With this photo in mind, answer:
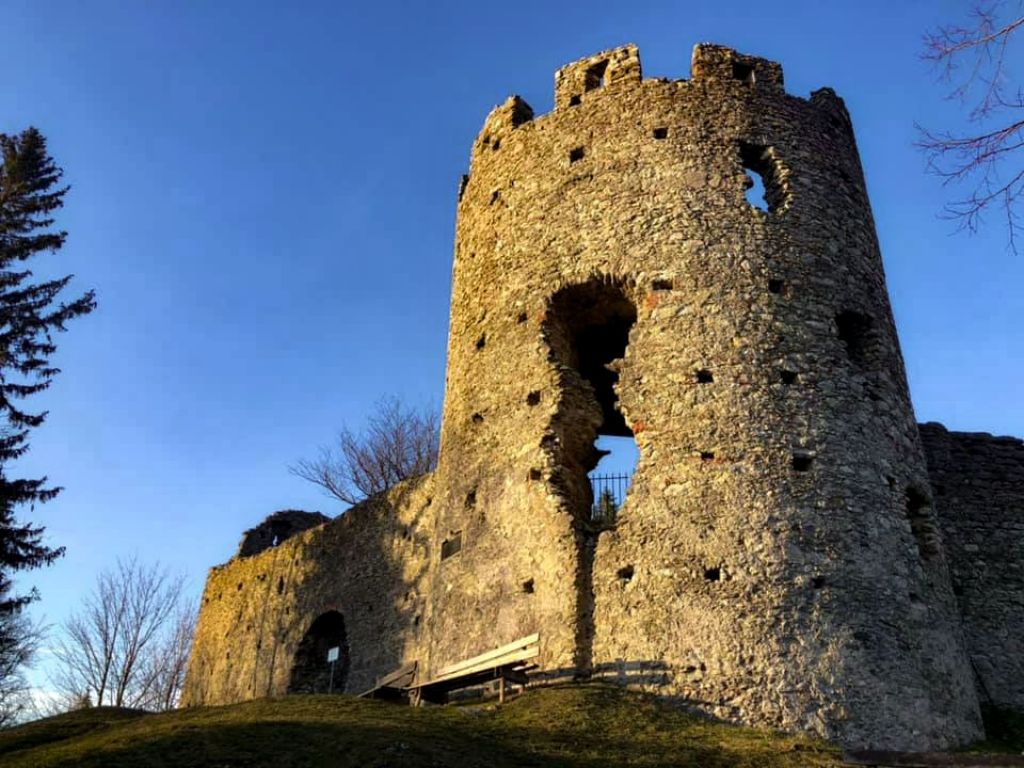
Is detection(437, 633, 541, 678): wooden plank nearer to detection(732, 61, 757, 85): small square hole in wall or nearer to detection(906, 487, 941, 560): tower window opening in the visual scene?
detection(906, 487, 941, 560): tower window opening

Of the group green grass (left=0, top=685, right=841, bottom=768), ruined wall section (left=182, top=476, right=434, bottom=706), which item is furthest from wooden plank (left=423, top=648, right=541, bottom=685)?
ruined wall section (left=182, top=476, right=434, bottom=706)

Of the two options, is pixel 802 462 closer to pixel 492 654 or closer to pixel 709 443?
pixel 709 443

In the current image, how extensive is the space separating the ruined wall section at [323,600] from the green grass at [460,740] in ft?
16.9

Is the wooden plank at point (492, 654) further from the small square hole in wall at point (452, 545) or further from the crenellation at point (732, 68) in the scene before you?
the crenellation at point (732, 68)

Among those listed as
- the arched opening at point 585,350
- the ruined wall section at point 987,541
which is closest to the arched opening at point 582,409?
the arched opening at point 585,350

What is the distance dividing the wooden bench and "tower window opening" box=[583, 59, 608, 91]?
8.09 metres

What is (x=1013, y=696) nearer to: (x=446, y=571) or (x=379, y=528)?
(x=446, y=571)

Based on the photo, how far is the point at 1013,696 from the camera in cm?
1206

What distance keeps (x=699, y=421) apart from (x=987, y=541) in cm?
621

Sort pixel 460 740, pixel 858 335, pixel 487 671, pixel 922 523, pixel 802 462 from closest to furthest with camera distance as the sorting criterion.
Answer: pixel 460 740
pixel 802 462
pixel 487 671
pixel 922 523
pixel 858 335

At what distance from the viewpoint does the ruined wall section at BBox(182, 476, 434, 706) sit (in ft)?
51.5

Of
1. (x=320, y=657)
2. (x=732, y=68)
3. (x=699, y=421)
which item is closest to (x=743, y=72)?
(x=732, y=68)

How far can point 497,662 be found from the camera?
10.2 meters

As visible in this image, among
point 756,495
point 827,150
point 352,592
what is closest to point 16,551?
point 352,592
